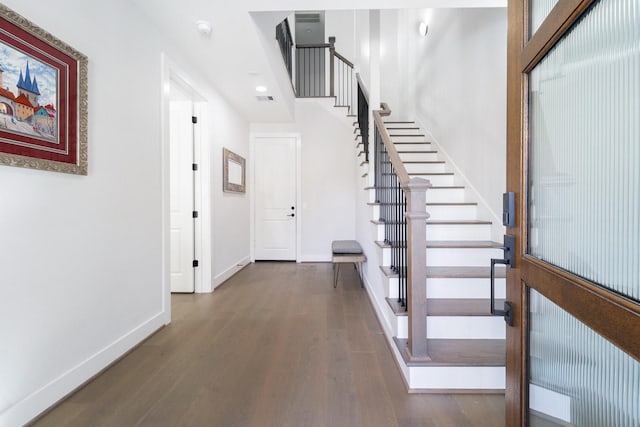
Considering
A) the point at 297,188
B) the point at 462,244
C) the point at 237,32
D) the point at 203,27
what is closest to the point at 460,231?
the point at 462,244

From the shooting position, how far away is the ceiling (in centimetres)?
229

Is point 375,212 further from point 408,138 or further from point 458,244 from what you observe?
point 408,138

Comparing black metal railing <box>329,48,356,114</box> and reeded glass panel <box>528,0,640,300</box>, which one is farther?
black metal railing <box>329,48,356,114</box>

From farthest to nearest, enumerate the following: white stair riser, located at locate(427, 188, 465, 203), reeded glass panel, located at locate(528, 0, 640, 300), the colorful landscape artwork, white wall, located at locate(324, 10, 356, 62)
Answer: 1. white wall, located at locate(324, 10, 356, 62)
2. white stair riser, located at locate(427, 188, 465, 203)
3. the colorful landscape artwork
4. reeded glass panel, located at locate(528, 0, 640, 300)

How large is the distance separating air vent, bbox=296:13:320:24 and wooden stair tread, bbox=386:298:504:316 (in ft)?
23.6

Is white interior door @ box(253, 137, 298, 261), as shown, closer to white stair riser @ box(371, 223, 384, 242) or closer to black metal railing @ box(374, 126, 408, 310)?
black metal railing @ box(374, 126, 408, 310)

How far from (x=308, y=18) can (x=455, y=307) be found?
24.4 ft

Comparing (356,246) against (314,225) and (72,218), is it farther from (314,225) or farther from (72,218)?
(72,218)

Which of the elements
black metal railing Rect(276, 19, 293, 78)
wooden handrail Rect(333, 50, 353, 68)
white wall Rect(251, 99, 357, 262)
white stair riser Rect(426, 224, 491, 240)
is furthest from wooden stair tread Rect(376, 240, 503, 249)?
wooden handrail Rect(333, 50, 353, 68)

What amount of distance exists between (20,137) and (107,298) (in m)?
1.08

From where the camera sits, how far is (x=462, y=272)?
7.69ft

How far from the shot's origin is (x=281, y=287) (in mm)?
3980

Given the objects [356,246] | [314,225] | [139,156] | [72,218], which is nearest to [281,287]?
[356,246]

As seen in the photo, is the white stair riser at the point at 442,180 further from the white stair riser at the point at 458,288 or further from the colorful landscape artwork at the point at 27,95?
the colorful landscape artwork at the point at 27,95
